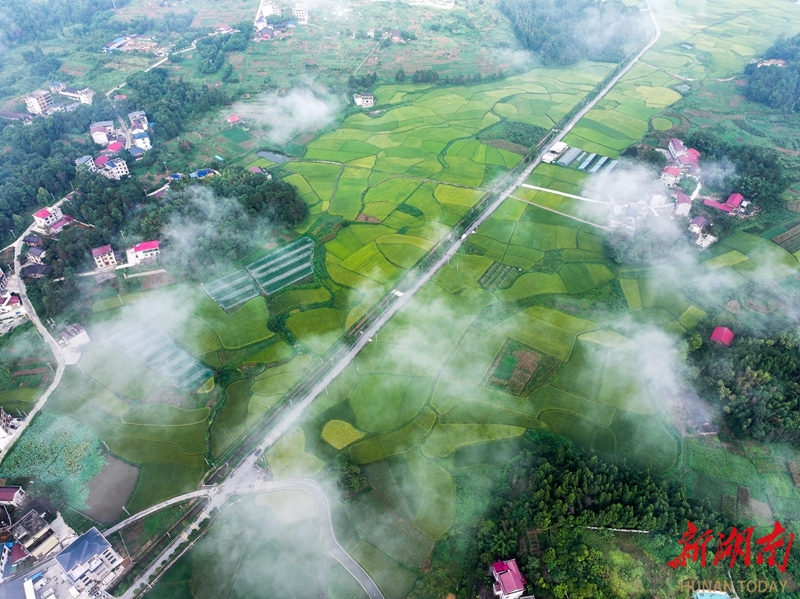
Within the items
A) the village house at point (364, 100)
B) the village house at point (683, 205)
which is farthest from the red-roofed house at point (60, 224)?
the village house at point (683, 205)

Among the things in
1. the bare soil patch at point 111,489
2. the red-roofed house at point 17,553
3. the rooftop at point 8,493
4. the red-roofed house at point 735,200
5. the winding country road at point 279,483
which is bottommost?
the red-roofed house at point 735,200

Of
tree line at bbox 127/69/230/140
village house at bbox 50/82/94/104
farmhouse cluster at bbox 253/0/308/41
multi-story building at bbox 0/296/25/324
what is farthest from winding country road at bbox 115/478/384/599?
farmhouse cluster at bbox 253/0/308/41

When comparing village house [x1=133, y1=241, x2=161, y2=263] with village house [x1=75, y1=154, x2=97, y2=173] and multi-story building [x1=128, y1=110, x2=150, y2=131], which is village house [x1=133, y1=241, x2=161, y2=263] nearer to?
village house [x1=75, y1=154, x2=97, y2=173]

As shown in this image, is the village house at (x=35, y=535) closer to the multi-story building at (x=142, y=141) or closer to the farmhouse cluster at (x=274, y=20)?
the multi-story building at (x=142, y=141)

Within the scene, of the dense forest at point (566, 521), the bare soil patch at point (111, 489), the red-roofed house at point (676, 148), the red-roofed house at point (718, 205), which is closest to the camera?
the dense forest at point (566, 521)

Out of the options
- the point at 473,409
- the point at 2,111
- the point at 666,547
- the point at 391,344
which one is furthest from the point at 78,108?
the point at 666,547

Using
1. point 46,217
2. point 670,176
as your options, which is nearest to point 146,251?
point 46,217
